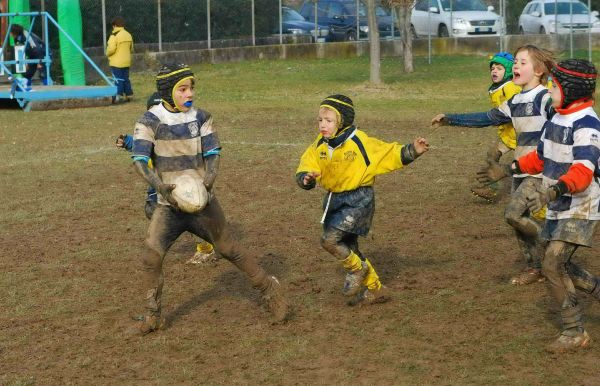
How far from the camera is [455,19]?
3591cm

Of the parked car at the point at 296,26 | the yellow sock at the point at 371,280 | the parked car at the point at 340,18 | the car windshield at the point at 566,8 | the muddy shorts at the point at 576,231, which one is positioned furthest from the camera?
the parked car at the point at 340,18

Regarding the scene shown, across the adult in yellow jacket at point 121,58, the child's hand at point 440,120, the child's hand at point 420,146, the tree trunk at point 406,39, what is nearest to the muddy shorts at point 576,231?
the child's hand at point 420,146

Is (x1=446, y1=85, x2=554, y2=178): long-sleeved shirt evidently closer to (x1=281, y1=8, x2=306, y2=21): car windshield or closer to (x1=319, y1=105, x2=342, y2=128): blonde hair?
(x1=319, y1=105, x2=342, y2=128): blonde hair

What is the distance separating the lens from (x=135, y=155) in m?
7.43

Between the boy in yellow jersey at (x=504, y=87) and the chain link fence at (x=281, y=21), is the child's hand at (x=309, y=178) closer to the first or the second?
the boy in yellow jersey at (x=504, y=87)

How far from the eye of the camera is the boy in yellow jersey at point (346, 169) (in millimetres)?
7844

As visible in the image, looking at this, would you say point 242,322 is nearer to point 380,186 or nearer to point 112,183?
point 380,186

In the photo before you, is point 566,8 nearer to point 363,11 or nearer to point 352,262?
point 363,11

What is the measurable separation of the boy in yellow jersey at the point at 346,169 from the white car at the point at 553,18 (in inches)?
1013

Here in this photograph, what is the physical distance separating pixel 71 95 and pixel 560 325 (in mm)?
17078

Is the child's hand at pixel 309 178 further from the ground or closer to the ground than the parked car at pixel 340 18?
closer to the ground

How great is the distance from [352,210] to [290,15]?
3004 cm

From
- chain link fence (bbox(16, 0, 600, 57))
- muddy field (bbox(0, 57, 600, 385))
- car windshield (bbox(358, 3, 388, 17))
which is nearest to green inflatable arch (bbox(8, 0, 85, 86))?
chain link fence (bbox(16, 0, 600, 57))

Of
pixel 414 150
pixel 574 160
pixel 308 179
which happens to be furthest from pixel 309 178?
pixel 574 160
